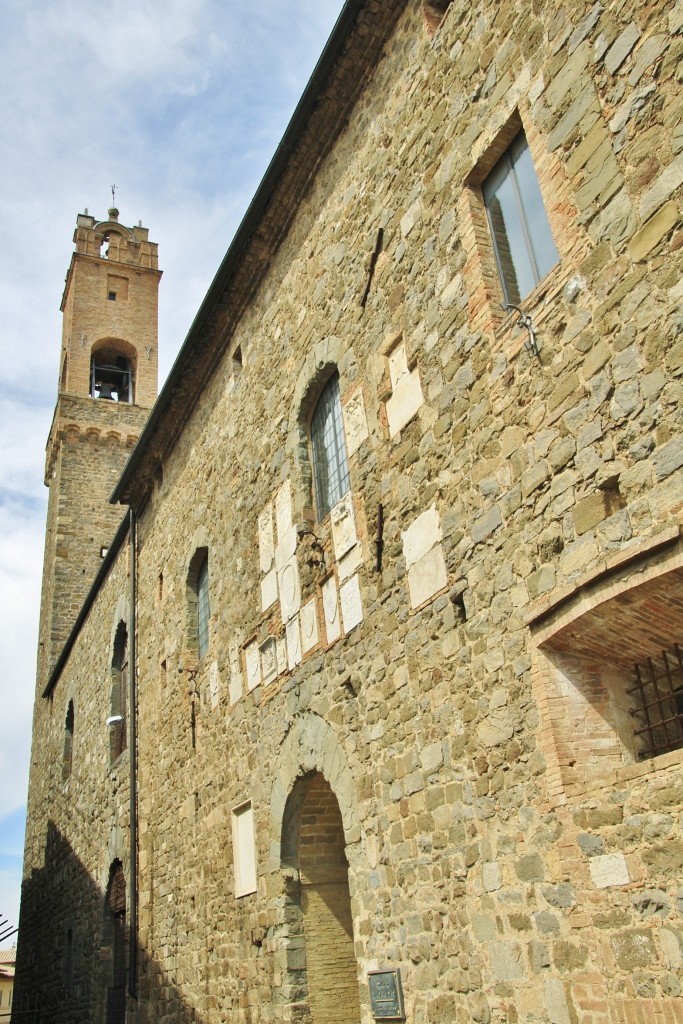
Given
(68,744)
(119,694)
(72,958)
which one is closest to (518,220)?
(119,694)

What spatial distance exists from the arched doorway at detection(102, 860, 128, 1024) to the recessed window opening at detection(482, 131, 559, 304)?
10415 mm

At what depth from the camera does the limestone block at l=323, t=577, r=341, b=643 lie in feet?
22.4

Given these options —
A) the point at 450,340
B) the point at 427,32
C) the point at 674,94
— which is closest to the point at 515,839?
the point at 450,340

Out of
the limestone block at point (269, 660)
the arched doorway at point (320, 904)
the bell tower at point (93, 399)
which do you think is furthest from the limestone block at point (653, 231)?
the bell tower at point (93, 399)

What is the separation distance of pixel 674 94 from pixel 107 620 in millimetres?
13408

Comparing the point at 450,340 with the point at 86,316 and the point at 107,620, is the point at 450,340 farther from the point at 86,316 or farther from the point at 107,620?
the point at 86,316

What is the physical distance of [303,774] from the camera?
7.16 metres

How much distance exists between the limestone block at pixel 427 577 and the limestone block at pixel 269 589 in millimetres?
2420

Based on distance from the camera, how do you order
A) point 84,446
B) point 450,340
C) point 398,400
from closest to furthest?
point 450,340 → point 398,400 → point 84,446

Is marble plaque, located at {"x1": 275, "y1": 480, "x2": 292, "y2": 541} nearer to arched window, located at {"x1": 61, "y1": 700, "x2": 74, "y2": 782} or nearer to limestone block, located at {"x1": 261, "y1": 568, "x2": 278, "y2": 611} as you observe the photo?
limestone block, located at {"x1": 261, "y1": 568, "x2": 278, "y2": 611}

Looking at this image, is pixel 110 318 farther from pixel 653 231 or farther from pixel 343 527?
pixel 653 231

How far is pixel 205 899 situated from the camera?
8.91m

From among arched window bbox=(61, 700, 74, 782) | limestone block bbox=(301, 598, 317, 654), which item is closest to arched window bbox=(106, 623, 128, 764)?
arched window bbox=(61, 700, 74, 782)

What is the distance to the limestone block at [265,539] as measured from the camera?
27.0 feet
